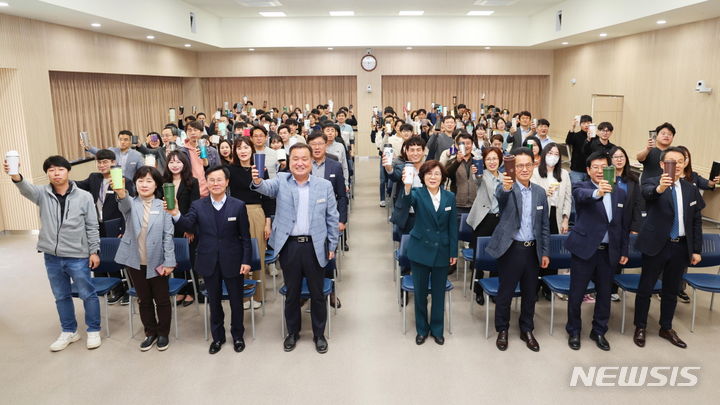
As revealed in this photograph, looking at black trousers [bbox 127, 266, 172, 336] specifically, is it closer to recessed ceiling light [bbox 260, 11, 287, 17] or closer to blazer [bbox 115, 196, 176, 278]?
blazer [bbox 115, 196, 176, 278]

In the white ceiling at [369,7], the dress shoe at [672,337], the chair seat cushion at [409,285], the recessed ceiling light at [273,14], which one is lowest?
the dress shoe at [672,337]

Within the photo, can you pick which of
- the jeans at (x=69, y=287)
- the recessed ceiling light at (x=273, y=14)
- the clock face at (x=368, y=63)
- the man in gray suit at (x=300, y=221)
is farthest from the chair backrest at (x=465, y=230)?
the clock face at (x=368, y=63)

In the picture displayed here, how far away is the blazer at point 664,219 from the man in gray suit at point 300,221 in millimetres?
2633

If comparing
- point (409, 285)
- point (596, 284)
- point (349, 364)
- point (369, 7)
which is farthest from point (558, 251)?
point (369, 7)

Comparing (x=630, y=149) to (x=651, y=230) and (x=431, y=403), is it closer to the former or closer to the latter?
(x=651, y=230)

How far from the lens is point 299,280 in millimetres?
4309

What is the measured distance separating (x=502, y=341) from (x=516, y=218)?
3.60 feet

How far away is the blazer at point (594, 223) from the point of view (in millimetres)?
4164

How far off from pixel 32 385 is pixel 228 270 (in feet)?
5.55

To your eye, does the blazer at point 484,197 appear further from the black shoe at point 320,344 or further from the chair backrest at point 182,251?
the chair backrest at point 182,251

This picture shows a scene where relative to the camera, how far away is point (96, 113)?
10.1m

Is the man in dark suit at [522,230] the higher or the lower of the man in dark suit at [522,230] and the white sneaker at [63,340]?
the higher

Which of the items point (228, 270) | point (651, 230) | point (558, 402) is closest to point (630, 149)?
point (651, 230)

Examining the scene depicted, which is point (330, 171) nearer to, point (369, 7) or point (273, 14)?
point (369, 7)
